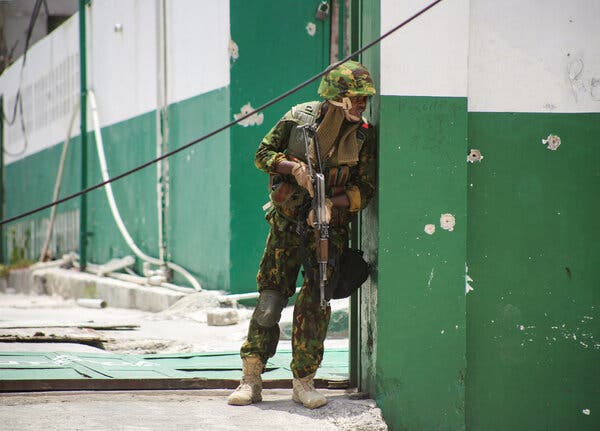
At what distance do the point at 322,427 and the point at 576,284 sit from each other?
1.51m

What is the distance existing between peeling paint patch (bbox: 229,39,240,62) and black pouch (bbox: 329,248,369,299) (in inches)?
148

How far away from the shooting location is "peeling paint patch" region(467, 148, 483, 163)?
4727mm

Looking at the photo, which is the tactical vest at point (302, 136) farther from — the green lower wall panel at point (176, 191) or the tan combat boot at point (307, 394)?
the green lower wall panel at point (176, 191)

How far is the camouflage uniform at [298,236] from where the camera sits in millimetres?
4449

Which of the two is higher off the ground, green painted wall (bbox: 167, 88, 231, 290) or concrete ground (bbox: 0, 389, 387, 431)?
green painted wall (bbox: 167, 88, 231, 290)

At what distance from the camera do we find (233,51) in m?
7.90

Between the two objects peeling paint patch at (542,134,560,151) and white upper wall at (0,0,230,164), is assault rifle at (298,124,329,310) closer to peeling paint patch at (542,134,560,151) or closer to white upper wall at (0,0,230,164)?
peeling paint patch at (542,134,560,151)

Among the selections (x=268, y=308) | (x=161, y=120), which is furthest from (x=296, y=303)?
(x=161, y=120)

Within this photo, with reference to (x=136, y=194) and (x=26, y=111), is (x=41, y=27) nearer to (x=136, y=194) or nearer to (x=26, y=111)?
(x=26, y=111)

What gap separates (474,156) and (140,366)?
2.13 meters

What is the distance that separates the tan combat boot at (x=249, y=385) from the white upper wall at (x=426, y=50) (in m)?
1.41

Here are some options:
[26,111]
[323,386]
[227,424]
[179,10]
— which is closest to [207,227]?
[179,10]

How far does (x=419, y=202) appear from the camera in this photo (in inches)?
181

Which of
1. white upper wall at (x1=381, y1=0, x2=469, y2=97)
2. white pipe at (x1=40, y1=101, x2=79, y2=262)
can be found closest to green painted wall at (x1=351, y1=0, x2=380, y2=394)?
white upper wall at (x1=381, y1=0, x2=469, y2=97)
